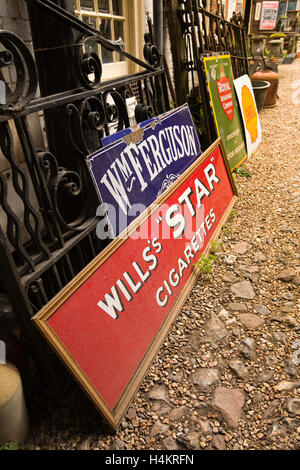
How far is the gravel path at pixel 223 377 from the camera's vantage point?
1526 mm

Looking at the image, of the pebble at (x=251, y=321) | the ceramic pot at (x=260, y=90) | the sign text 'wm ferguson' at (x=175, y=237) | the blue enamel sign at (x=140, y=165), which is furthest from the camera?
the ceramic pot at (x=260, y=90)

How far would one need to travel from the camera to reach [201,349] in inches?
78.3

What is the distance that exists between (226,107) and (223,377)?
334 centimetres

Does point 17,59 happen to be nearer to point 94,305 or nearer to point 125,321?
point 94,305

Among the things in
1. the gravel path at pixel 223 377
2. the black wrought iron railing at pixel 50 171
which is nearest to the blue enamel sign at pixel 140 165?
the black wrought iron railing at pixel 50 171

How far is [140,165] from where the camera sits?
2.19 m

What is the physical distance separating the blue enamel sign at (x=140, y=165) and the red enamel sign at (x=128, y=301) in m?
0.12

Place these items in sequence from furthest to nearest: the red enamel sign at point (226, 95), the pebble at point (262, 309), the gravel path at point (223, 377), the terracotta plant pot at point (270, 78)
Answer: the terracotta plant pot at point (270, 78), the red enamel sign at point (226, 95), the pebble at point (262, 309), the gravel path at point (223, 377)

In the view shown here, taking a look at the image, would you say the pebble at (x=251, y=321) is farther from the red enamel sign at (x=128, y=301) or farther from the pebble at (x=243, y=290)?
the red enamel sign at (x=128, y=301)

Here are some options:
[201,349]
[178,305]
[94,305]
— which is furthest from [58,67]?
[201,349]

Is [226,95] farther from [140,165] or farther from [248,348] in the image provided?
[248,348]

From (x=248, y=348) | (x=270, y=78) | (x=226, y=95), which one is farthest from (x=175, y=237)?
(x=270, y=78)

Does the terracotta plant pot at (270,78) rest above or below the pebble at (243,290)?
above

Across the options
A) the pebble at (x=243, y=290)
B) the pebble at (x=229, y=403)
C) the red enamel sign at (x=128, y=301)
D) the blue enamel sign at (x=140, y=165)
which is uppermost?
the blue enamel sign at (x=140, y=165)
